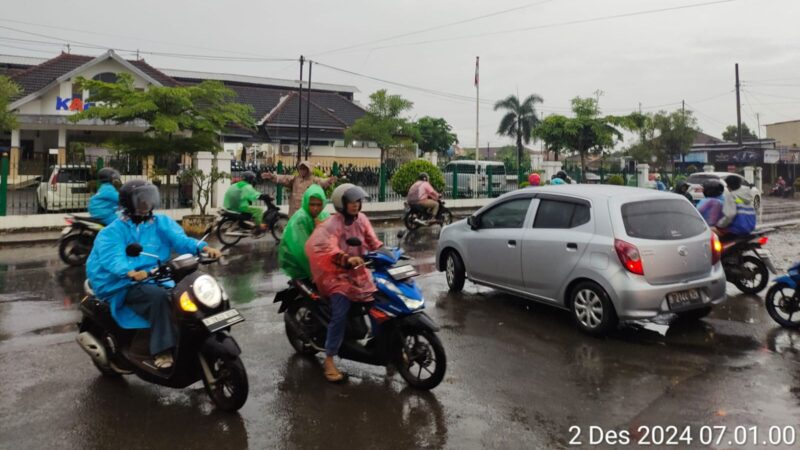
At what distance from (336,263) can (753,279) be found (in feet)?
21.2

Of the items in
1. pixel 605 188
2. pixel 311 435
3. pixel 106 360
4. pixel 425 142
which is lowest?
pixel 311 435

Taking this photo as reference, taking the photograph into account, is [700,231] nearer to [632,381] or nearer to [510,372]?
[632,381]

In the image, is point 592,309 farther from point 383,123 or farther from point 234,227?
point 383,123

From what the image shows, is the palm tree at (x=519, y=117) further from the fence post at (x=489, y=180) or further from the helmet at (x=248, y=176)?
the helmet at (x=248, y=176)

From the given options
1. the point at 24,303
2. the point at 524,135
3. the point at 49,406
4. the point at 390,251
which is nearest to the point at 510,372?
the point at 390,251

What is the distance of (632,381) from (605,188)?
2.52 m

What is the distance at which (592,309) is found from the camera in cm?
611

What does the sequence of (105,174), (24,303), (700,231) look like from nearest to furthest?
(700,231)
(24,303)
(105,174)

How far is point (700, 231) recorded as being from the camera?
6230 mm

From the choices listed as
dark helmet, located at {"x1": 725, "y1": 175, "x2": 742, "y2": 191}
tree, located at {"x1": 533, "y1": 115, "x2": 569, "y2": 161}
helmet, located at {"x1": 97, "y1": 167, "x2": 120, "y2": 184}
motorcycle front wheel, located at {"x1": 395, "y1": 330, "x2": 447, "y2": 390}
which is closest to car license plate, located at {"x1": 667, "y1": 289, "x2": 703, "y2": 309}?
motorcycle front wheel, located at {"x1": 395, "y1": 330, "x2": 447, "y2": 390}

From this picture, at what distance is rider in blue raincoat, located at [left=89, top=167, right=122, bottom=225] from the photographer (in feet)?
29.9

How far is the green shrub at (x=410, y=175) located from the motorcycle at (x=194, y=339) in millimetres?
15945

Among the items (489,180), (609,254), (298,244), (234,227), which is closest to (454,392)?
(298,244)

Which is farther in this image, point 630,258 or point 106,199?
point 106,199
